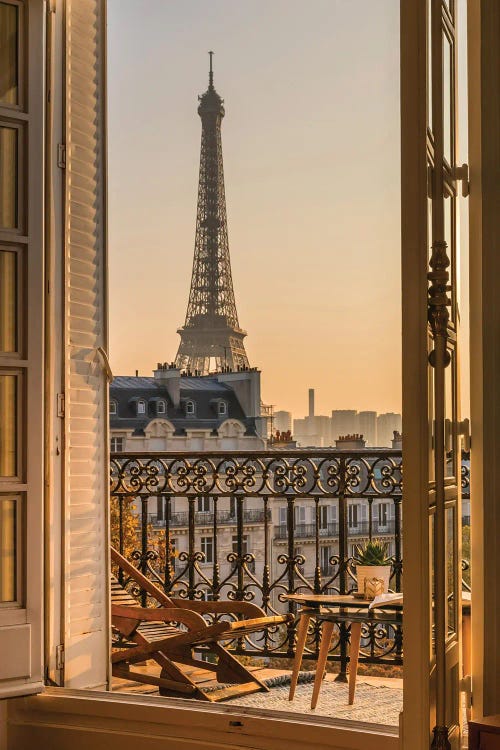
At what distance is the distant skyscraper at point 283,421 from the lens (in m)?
23.6

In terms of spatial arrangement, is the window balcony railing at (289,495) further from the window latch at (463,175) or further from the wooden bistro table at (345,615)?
the window latch at (463,175)

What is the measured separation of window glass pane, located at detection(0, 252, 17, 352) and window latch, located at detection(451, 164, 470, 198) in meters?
1.56

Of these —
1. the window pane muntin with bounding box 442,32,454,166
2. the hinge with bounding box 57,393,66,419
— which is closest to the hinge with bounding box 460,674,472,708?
the window pane muntin with bounding box 442,32,454,166

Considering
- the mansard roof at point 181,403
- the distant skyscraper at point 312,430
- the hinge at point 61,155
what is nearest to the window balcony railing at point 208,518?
the distant skyscraper at point 312,430

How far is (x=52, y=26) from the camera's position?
3.59 m

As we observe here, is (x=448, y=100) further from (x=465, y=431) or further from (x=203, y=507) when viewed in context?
(x=203, y=507)

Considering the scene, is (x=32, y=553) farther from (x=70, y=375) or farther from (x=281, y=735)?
(x=281, y=735)

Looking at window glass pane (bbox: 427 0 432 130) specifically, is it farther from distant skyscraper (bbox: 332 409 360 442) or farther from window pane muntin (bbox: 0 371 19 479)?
distant skyscraper (bbox: 332 409 360 442)

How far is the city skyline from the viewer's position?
2077cm

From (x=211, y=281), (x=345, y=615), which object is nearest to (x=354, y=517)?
(x=211, y=281)

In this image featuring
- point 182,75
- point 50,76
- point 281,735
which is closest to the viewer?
point 281,735

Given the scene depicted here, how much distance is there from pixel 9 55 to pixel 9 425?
4.41 ft

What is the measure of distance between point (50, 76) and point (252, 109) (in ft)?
71.8

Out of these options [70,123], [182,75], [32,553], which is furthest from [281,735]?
[182,75]
